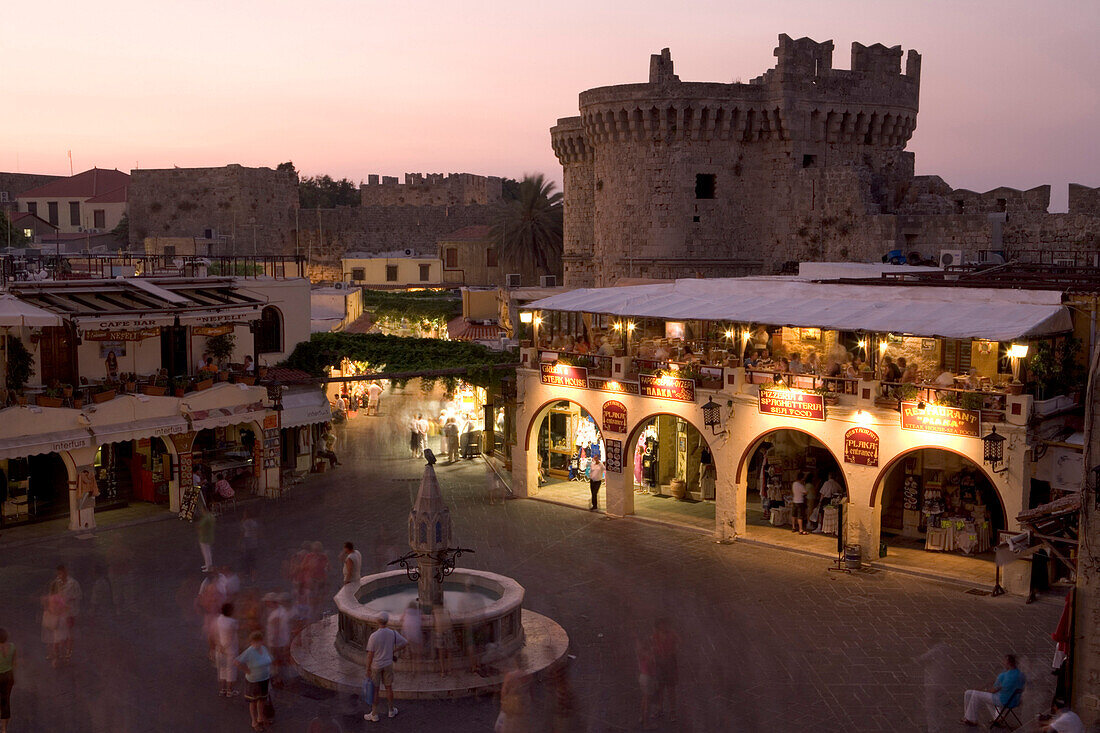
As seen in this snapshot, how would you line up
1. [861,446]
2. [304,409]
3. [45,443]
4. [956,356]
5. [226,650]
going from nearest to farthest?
[226,650], [861,446], [45,443], [956,356], [304,409]

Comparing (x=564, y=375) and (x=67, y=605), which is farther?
(x=564, y=375)

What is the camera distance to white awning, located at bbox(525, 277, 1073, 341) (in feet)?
65.2

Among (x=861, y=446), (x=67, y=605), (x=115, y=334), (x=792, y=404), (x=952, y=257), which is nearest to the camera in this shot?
(x=67, y=605)

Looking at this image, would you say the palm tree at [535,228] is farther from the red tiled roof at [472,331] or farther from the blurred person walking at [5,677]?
the blurred person walking at [5,677]

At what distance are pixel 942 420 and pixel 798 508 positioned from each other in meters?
4.43

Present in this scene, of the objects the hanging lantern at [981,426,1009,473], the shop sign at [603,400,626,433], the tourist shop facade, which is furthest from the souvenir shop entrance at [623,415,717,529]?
the hanging lantern at [981,426,1009,473]

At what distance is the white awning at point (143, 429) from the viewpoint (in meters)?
23.1

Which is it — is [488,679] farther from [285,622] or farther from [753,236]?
[753,236]

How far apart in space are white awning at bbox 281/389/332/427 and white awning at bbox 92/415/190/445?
3099mm

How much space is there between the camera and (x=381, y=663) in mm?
14000

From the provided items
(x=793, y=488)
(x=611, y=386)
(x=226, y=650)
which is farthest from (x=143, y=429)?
(x=793, y=488)

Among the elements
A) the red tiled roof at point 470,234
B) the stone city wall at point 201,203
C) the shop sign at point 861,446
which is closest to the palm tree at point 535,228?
the red tiled roof at point 470,234

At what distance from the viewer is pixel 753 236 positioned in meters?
40.2

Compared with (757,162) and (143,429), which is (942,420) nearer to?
(143,429)
